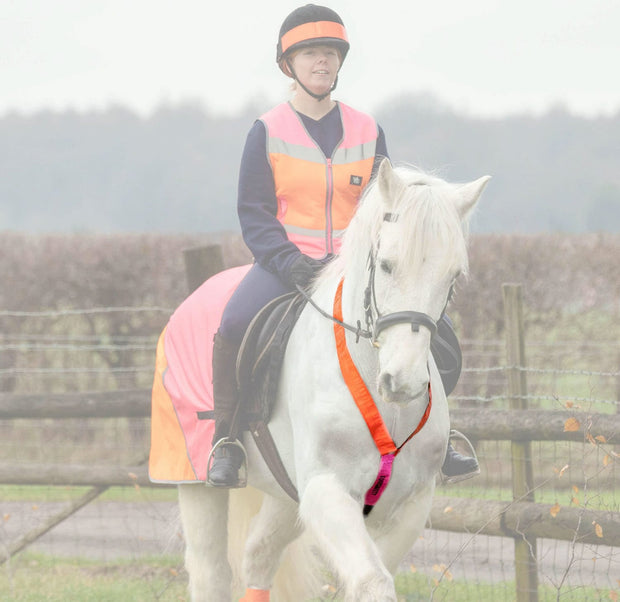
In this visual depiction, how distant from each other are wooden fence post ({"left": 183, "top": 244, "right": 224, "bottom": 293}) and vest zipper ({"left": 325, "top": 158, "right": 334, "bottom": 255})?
2798 millimetres

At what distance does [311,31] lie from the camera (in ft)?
16.9

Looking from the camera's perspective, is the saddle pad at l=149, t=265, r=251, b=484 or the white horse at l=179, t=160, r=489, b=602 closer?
the white horse at l=179, t=160, r=489, b=602

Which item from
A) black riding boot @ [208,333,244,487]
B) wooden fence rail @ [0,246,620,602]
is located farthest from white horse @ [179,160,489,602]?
wooden fence rail @ [0,246,620,602]

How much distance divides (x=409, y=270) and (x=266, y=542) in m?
2.22

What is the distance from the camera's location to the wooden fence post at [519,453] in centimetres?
698

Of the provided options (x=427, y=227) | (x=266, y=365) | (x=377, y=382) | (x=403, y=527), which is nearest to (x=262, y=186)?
(x=266, y=365)

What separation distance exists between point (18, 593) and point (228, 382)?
3.24 m

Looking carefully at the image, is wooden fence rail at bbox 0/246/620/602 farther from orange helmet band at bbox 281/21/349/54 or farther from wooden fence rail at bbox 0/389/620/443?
orange helmet band at bbox 281/21/349/54

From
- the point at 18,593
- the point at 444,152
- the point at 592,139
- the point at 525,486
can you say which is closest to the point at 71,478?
the point at 18,593

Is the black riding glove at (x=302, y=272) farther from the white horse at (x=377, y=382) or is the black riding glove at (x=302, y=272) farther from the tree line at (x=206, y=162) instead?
the tree line at (x=206, y=162)

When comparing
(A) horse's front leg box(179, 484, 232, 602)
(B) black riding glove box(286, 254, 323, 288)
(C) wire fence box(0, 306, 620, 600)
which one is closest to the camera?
(B) black riding glove box(286, 254, 323, 288)

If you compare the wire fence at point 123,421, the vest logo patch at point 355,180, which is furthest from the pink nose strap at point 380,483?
the wire fence at point 123,421

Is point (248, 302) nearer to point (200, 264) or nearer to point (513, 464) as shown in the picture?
point (513, 464)

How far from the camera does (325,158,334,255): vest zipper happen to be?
518 cm
